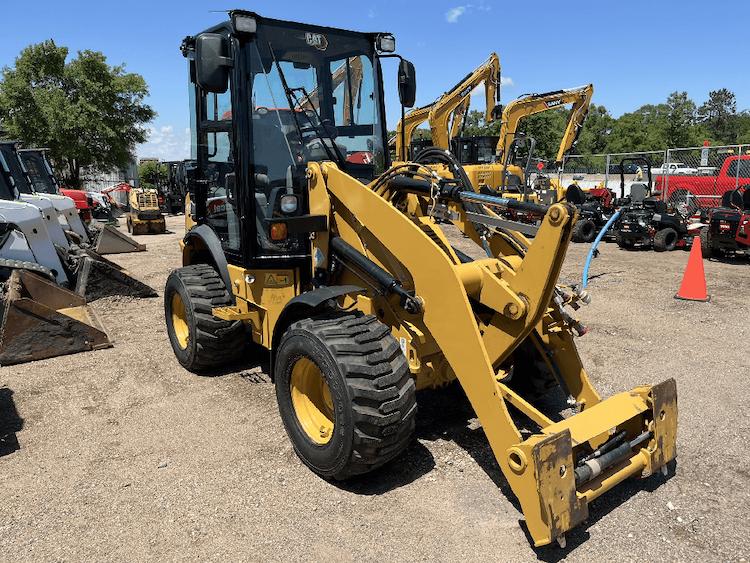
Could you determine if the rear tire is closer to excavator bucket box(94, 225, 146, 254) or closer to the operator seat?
the operator seat

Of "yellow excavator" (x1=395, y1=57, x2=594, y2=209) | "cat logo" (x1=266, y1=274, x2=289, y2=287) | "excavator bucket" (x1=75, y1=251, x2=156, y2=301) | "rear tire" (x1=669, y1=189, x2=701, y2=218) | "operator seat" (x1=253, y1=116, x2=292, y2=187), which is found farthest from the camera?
"rear tire" (x1=669, y1=189, x2=701, y2=218)

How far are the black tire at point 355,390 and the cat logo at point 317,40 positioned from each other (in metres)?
2.30

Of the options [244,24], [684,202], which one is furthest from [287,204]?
[684,202]

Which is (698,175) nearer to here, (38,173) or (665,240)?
(665,240)

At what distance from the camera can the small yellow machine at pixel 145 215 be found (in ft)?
58.7

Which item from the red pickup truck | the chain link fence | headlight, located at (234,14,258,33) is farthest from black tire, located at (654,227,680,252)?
headlight, located at (234,14,258,33)

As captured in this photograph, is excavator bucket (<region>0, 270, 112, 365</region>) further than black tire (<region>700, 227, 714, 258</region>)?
No

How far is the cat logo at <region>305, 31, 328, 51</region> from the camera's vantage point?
14.0ft

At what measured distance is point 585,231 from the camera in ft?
48.4

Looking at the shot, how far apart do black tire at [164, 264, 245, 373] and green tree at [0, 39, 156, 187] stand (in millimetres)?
25721

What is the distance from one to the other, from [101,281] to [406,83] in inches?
217

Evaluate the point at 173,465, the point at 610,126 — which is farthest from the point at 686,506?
the point at 610,126

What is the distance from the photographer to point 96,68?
27.9 metres

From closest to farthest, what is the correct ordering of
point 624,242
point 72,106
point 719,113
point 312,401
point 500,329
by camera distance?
point 500,329
point 312,401
point 624,242
point 72,106
point 719,113
